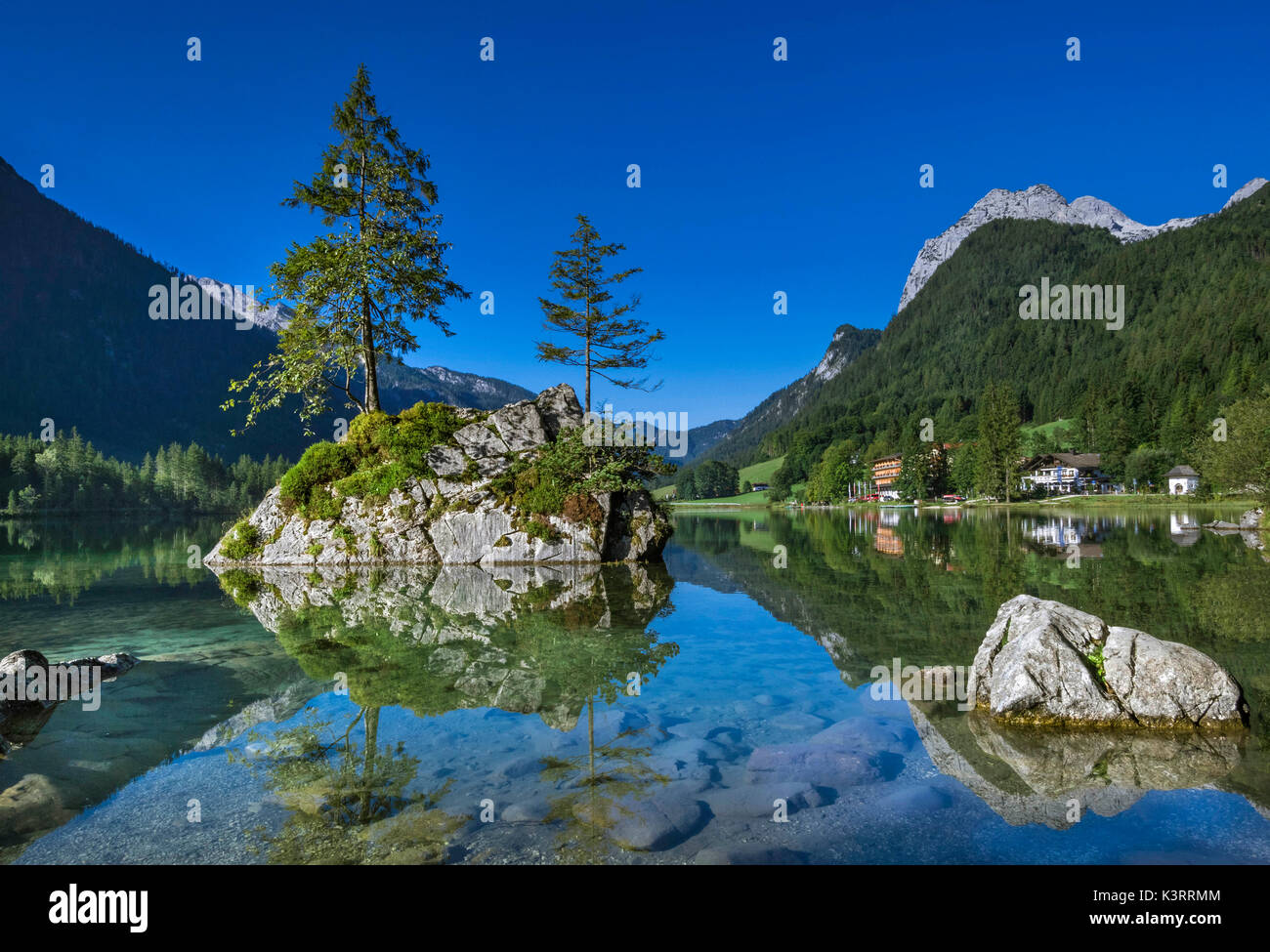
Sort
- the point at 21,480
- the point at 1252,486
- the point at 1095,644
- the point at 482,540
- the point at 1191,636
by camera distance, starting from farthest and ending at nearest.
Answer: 1. the point at 21,480
2. the point at 1252,486
3. the point at 482,540
4. the point at 1191,636
5. the point at 1095,644

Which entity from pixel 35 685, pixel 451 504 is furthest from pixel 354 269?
pixel 35 685

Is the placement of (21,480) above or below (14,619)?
above

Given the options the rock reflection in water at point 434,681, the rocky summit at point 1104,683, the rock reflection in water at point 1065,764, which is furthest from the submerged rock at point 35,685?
the rocky summit at point 1104,683

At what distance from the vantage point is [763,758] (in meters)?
7.37

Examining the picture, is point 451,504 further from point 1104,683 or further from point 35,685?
point 1104,683

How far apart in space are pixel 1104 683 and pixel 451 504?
25.1m

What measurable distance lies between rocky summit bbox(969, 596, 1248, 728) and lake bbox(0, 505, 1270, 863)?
1.24 ft

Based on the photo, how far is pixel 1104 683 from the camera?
28.0 ft

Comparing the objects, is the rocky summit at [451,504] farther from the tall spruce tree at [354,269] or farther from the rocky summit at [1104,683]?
the rocky summit at [1104,683]

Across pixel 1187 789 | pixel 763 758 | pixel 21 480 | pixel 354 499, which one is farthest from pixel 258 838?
pixel 21 480

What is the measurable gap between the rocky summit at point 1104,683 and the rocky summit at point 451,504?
2059 centimetres

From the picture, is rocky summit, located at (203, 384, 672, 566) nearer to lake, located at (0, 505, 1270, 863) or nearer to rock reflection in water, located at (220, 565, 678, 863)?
rock reflection in water, located at (220, 565, 678, 863)

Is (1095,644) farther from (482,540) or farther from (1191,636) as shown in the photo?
(482,540)
